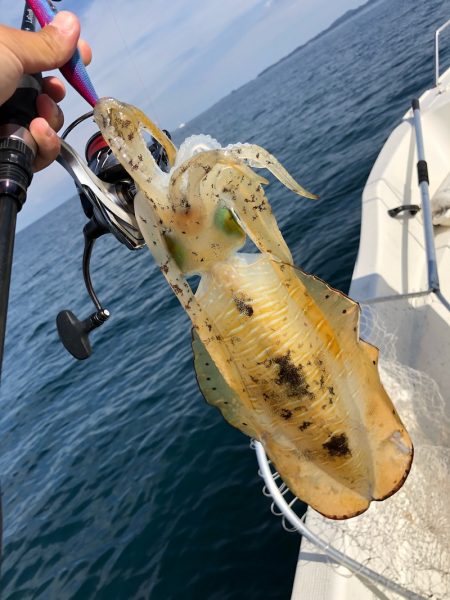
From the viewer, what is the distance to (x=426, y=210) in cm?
600

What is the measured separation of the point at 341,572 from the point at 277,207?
15.4 m

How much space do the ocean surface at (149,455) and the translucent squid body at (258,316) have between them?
451 centimetres

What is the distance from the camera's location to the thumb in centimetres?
201

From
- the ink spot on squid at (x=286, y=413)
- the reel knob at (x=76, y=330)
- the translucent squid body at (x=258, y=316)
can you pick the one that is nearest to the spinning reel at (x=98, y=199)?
the reel knob at (x=76, y=330)

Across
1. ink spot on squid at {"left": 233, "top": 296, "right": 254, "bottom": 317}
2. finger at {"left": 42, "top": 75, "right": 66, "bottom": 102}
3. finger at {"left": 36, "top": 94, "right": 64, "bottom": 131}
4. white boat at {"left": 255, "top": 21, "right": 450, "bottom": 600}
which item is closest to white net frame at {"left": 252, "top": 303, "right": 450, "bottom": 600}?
white boat at {"left": 255, "top": 21, "right": 450, "bottom": 600}

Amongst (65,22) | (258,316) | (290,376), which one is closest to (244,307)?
(258,316)

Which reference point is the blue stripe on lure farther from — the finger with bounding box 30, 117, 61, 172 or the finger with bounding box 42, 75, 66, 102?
the finger with bounding box 30, 117, 61, 172

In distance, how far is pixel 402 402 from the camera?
504 cm

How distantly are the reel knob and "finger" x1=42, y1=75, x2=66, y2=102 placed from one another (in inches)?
51.5

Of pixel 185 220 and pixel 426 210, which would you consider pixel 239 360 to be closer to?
pixel 185 220

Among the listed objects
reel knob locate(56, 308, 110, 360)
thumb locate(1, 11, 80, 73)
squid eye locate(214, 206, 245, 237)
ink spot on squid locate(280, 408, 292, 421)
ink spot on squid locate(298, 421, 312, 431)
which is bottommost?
ink spot on squid locate(298, 421, 312, 431)

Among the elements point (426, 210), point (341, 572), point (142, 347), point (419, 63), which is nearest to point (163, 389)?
point (142, 347)

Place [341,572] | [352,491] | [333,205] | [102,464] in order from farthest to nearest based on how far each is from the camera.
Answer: [333,205] < [102,464] < [341,572] < [352,491]

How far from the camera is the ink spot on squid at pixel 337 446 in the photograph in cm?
203
